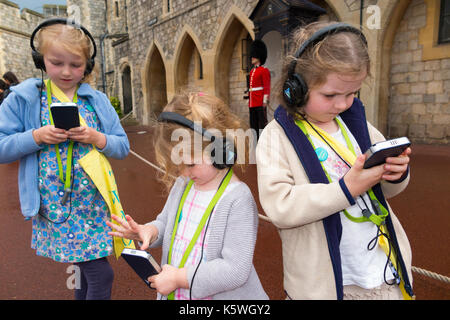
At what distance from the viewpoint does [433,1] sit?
5.58 metres

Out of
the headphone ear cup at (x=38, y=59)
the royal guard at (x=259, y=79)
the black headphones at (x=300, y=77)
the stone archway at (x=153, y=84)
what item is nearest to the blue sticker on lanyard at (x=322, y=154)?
the black headphones at (x=300, y=77)

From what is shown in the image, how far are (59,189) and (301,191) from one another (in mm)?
1118

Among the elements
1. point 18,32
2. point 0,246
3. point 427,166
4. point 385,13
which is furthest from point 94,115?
point 18,32

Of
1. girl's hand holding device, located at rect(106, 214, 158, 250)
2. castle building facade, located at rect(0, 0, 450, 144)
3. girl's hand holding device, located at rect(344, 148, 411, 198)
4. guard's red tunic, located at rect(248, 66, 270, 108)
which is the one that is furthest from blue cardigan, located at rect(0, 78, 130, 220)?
guard's red tunic, located at rect(248, 66, 270, 108)

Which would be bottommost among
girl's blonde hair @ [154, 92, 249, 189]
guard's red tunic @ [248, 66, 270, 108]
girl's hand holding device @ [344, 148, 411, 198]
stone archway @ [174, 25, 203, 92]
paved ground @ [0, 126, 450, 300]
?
paved ground @ [0, 126, 450, 300]

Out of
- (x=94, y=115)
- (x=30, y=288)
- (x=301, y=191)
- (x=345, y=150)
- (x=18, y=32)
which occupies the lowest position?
(x=30, y=288)

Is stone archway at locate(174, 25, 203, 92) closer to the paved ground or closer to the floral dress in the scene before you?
the paved ground

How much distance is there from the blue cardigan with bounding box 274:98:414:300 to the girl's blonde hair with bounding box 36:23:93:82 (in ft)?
3.22

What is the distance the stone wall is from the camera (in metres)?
5.73

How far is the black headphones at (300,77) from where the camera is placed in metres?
0.97

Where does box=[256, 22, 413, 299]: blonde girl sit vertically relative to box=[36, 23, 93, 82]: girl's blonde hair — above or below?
below

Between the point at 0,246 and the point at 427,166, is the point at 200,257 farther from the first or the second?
the point at 427,166

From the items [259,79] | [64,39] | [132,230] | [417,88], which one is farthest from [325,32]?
[417,88]

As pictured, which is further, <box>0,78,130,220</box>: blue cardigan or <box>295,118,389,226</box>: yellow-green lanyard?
<box>0,78,130,220</box>: blue cardigan
